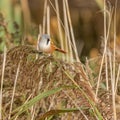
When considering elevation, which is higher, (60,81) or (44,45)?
(44,45)

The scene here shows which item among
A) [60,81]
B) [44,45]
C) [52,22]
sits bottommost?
[60,81]

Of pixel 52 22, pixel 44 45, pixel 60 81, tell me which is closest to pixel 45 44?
pixel 44 45

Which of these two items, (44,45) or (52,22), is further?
(52,22)

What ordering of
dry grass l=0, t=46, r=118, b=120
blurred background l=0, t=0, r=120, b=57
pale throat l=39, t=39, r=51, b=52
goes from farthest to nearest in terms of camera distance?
blurred background l=0, t=0, r=120, b=57
pale throat l=39, t=39, r=51, b=52
dry grass l=0, t=46, r=118, b=120

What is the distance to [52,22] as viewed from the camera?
552 centimetres

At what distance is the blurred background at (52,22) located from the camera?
12.5ft

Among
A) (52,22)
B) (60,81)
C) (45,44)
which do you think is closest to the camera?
(60,81)

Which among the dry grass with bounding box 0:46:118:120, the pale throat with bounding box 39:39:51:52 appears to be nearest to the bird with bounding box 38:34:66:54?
the pale throat with bounding box 39:39:51:52

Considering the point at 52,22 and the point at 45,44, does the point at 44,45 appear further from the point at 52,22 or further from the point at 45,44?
the point at 52,22

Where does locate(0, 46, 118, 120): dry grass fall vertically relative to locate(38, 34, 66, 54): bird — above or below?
below

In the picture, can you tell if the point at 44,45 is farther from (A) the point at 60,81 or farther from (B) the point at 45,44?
(A) the point at 60,81

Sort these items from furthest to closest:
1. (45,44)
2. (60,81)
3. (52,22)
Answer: (52,22) → (45,44) → (60,81)

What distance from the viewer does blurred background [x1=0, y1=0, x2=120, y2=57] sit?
12.5ft

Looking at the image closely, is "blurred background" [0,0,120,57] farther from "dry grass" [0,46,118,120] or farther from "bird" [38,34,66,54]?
"dry grass" [0,46,118,120]
